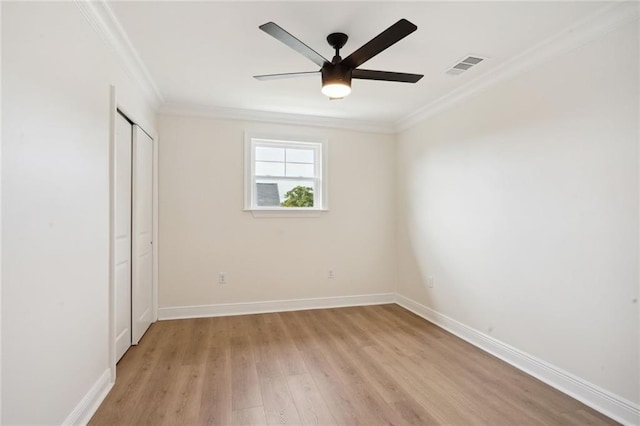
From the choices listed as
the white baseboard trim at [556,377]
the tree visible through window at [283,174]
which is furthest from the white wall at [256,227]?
the white baseboard trim at [556,377]

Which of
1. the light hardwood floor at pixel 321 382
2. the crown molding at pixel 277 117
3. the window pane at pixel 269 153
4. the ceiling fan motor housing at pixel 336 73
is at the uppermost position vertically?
the crown molding at pixel 277 117

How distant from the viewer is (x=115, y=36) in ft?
7.00

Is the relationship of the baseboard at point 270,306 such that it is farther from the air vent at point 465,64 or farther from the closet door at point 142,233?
the air vent at point 465,64

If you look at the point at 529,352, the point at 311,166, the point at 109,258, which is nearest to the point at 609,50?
the point at 529,352

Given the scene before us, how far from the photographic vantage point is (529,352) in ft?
7.99

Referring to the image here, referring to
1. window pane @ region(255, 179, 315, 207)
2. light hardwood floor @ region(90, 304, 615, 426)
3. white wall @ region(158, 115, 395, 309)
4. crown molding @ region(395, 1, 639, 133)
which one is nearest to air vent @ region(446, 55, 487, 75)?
crown molding @ region(395, 1, 639, 133)

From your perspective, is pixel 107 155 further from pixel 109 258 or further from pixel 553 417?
pixel 553 417

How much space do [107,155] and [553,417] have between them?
3.28 m

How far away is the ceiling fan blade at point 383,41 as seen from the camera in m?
1.58

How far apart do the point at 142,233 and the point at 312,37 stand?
242cm

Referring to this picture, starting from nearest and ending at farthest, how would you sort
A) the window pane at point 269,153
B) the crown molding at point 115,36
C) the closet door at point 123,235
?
the crown molding at point 115,36 → the closet door at point 123,235 → the window pane at point 269,153

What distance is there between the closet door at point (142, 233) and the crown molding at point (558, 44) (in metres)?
3.11

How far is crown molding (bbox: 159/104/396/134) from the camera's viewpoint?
3.62m

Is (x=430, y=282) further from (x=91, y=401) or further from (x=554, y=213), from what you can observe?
(x=91, y=401)
